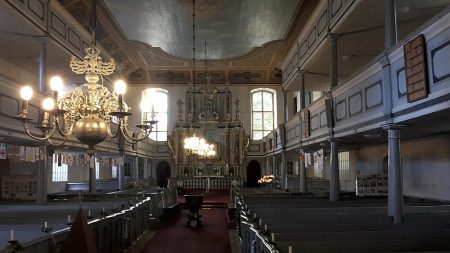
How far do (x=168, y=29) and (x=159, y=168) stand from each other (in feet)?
45.1

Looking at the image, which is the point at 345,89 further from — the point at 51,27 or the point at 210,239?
the point at 51,27

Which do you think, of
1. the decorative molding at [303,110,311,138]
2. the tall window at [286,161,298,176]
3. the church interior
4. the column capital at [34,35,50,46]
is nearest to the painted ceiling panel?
the church interior

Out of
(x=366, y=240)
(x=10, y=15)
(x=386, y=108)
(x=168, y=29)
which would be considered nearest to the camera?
(x=366, y=240)

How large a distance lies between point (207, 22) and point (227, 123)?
12.1m

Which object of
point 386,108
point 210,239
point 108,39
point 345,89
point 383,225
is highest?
point 108,39

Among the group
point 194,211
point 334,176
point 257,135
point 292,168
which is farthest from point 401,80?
point 257,135

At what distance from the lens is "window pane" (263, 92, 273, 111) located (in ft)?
102

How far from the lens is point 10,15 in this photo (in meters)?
11.6

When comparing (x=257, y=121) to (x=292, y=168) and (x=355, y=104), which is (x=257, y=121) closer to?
(x=292, y=168)

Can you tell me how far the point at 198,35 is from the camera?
66.5 ft

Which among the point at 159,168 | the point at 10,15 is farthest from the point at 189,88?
the point at 10,15

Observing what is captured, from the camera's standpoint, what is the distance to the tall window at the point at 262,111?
31.1 metres

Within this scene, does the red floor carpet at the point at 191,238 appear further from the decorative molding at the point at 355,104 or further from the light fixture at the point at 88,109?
the decorative molding at the point at 355,104

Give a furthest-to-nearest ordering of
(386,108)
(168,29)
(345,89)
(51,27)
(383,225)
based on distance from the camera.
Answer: (168,29) < (51,27) < (345,89) < (386,108) < (383,225)
